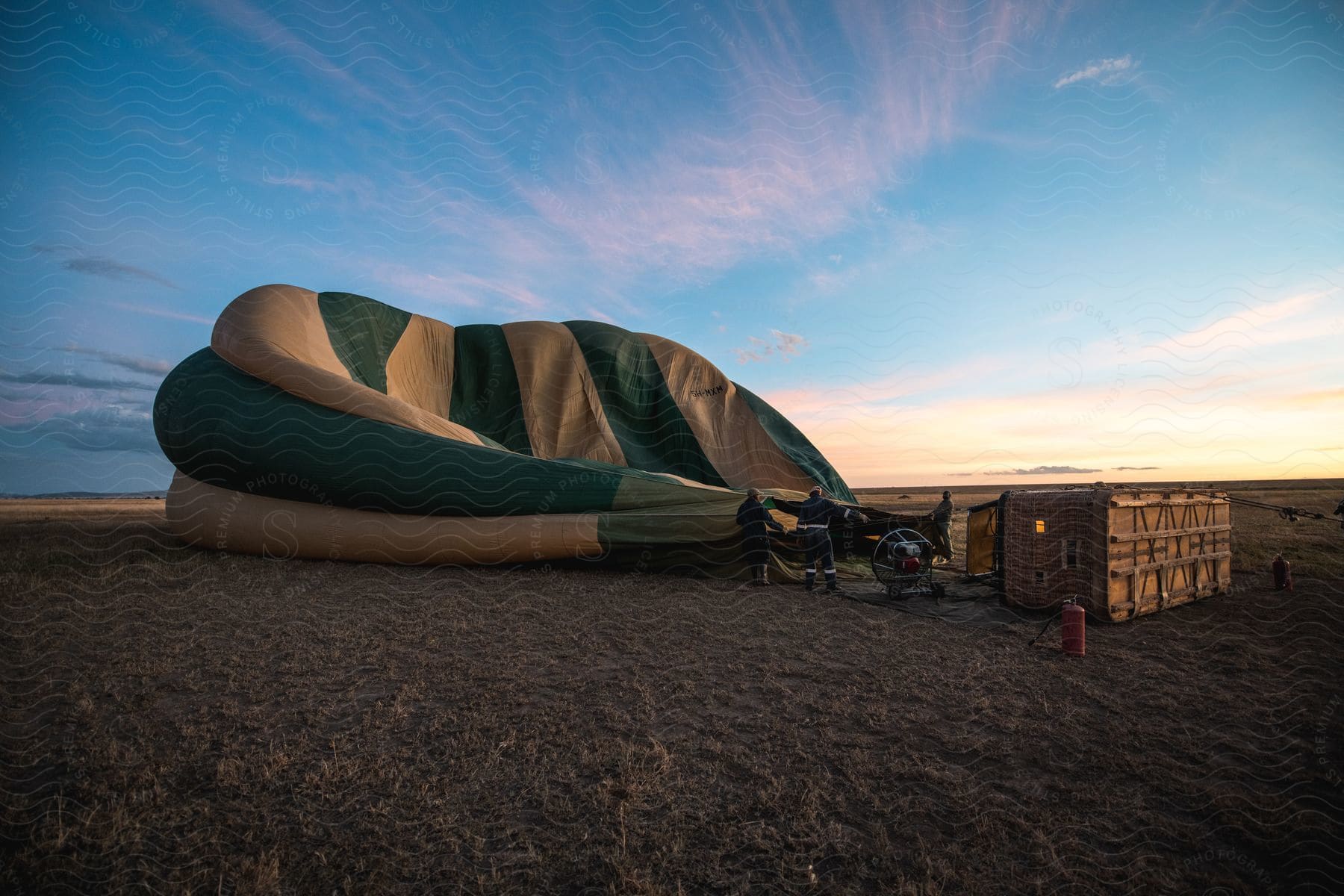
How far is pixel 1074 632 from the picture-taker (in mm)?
4547

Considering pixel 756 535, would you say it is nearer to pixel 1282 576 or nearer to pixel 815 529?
pixel 815 529

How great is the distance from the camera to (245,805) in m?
2.42

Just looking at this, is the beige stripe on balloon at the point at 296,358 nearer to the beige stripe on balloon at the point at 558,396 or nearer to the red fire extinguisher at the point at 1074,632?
the beige stripe on balloon at the point at 558,396

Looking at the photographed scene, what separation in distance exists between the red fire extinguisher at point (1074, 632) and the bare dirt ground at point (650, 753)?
25 centimetres

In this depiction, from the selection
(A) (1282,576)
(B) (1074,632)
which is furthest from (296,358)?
(A) (1282,576)

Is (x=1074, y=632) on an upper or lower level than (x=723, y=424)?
lower

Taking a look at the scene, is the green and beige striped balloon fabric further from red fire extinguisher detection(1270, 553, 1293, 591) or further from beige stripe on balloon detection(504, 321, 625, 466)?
red fire extinguisher detection(1270, 553, 1293, 591)

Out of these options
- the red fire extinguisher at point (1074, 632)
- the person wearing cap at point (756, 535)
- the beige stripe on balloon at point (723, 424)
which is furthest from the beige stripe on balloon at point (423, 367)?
the red fire extinguisher at point (1074, 632)

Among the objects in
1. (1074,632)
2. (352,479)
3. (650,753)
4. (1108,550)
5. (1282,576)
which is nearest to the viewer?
(650,753)

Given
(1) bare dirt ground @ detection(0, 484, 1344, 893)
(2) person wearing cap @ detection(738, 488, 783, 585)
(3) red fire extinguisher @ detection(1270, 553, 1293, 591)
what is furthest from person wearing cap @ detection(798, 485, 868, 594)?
(3) red fire extinguisher @ detection(1270, 553, 1293, 591)

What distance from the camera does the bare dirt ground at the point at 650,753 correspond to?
2104 mm

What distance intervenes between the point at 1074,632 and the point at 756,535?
341cm

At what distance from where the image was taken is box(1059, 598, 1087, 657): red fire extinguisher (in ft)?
14.9

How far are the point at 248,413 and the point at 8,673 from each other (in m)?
3.89
